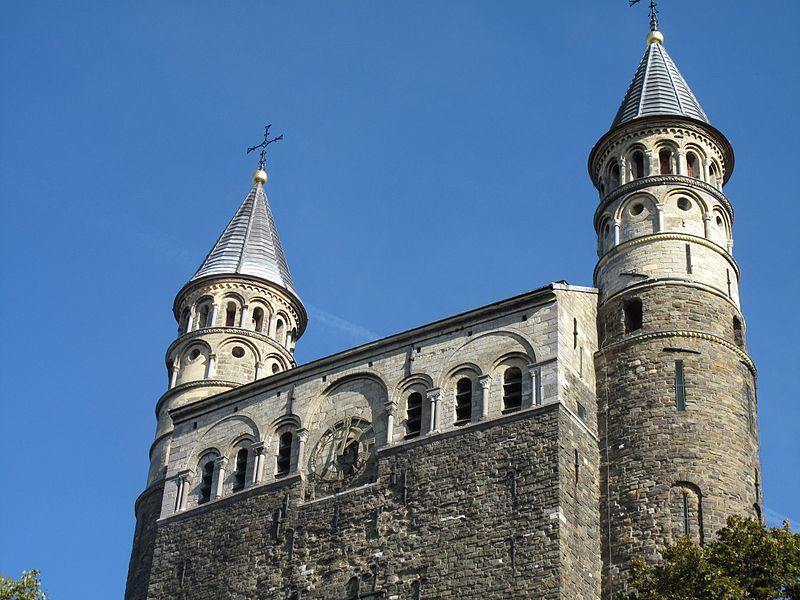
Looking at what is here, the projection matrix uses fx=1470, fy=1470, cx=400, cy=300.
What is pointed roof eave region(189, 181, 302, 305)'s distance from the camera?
59.8 m

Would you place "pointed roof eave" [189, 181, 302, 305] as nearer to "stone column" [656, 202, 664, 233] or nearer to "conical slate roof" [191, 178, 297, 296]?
"conical slate roof" [191, 178, 297, 296]

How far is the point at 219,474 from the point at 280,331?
452 inches

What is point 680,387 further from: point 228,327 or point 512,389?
point 228,327

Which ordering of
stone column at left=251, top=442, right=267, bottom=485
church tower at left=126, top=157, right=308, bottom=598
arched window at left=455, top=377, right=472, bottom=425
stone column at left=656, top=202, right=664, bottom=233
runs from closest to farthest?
arched window at left=455, top=377, right=472, bottom=425 < stone column at left=251, top=442, right=267, bottom=485 < stone column at left=656, top=202, right=664, bottom=233 < church tower at left=126, top=157, right=308, bottom=598

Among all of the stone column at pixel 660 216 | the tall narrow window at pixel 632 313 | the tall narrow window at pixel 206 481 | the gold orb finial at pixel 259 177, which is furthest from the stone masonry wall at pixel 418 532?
the gold orb finial at pixel 259 177

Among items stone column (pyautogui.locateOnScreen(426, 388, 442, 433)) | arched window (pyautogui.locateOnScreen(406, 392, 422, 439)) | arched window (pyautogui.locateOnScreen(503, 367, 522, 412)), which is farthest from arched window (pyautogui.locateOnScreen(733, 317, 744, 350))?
arched window (pyautogui.locateOnScreen(406, 392, 422, 439))

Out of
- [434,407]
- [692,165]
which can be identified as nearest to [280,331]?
[434,407]

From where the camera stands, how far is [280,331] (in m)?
59.5

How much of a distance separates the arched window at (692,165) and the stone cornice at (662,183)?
72 cm

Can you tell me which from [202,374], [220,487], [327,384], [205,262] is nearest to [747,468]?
[327,384]

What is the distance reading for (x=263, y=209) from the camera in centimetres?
6494

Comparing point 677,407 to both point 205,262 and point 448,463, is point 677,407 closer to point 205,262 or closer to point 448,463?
point 448,463

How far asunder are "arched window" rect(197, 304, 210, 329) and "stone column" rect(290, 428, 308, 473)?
1174 cm

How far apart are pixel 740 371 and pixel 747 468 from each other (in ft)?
11.2
